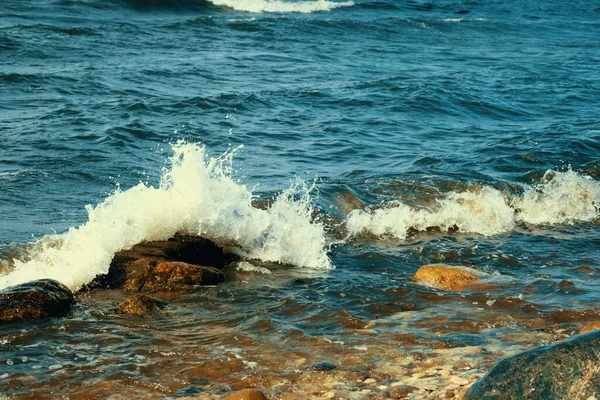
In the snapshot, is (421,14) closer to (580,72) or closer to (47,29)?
(580,72)

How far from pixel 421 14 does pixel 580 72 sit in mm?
10574

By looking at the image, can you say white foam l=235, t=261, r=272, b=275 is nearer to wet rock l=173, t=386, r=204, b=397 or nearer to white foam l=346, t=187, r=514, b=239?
white foam l=346, t=187, r=514, b=239

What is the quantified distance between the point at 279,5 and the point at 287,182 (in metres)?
20.6

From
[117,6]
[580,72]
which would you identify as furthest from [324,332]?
Result: [117,6]

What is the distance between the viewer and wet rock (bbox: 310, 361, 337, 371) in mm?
5041

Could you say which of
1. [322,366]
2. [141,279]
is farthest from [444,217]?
[322,366]

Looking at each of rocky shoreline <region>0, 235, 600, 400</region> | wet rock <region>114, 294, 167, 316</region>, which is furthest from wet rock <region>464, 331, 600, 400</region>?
wet rock <region>114, 294, 167, 316</region>

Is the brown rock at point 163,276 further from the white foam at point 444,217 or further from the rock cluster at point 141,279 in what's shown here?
the white foam at point 444,217

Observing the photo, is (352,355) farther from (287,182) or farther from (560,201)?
(560,201)

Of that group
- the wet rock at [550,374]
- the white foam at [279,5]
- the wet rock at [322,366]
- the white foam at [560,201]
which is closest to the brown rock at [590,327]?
the wet rock at [550,374]

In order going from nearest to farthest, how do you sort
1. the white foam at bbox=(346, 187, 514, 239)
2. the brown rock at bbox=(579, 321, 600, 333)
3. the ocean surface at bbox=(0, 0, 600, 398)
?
the brown rock at bbox=(579, 321, 600, 333) < the ocean surface at bbox=(0, 0, 600, 398) < the white foam at bbox=(346, 187, 514, 239)

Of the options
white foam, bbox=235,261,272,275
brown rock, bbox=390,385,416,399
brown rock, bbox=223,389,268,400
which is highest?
brown rock, bbox=223,389,268,400

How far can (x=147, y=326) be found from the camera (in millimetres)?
5793

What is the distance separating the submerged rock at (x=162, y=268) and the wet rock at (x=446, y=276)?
5.52ft
